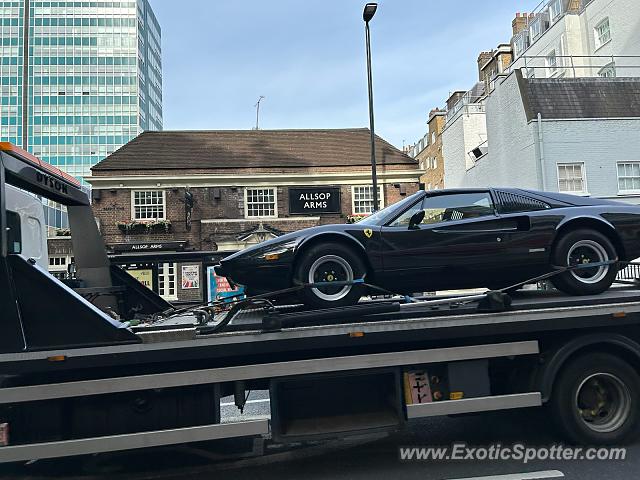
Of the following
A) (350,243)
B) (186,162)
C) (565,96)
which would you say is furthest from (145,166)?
(350,243)

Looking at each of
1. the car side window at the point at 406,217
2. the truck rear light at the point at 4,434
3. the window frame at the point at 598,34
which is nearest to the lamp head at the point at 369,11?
the car side window at the point at 406,217

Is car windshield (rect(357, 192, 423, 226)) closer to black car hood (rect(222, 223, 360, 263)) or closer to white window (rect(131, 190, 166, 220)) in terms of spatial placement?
black car hood (rect(222, 223, 360, 263))

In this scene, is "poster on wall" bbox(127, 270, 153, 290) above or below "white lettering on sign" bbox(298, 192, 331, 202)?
below

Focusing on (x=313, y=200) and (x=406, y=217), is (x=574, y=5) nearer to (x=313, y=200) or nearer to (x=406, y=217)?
(x=313, y=200)

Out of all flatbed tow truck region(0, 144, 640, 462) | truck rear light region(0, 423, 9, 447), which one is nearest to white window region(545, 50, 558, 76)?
flatbed tow truck region(0, 144, 640, 462)

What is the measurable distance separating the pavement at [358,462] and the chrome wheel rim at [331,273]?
114 cm

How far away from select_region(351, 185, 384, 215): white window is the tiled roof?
1120mm

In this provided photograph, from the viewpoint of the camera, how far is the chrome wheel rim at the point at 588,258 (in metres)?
4.63

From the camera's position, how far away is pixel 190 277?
17406 mm

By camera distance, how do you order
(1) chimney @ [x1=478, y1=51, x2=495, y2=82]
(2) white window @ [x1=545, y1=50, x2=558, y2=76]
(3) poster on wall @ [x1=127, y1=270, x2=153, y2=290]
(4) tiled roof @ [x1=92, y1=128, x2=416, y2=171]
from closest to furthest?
1. (3) poster on wall @ [x1=127, y1=270, x2=153, y2=290]
2. (4) tiled roof @ [x1=92, y1=128, x2=416, y2=171]
3. (2) white window @ [x1=545, y1=50, x2=558, y2=76]
4. (1) chimney @ [x1=478, y1=51, x2=495, y2=82]

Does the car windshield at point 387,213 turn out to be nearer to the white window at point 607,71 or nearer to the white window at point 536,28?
the white window at point 607,71

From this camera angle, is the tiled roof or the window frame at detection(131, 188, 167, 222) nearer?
the window frame at detection(131, 188, 167, 222)
